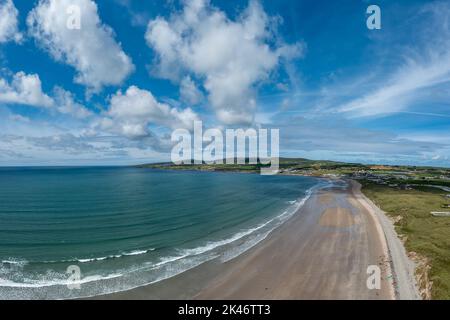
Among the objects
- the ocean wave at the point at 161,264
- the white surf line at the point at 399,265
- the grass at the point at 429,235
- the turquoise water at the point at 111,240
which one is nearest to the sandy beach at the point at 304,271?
the white surf line at the point at 399,265

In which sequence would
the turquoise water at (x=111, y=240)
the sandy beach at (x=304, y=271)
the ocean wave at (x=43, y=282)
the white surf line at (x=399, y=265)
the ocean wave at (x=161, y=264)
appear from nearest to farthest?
the white surf line at (x=399, y=265) < the sandy beach at (x=304, y=271) < the ocean wave at (x=43, y=282) < the ocean wave at (x=161, y=264) < the turquoise water at (x=111, y=240)

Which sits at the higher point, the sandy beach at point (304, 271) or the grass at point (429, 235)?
the grass at point (429, 235)

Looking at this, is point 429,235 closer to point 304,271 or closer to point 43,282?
point 304,271

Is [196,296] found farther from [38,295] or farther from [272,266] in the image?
[38,295]

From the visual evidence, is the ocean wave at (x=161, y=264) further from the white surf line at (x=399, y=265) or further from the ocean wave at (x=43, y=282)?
the white surf line at (x=399, y=265)

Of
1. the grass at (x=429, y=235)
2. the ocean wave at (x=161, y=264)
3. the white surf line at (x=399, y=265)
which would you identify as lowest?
the ocean wave at (x=161, y=264)

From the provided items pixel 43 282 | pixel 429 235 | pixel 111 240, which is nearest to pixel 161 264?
pixel 43 282

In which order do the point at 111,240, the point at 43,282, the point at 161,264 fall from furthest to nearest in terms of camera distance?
1. the point at 111,240
2. the point at 161,264
3. the point at 43,282

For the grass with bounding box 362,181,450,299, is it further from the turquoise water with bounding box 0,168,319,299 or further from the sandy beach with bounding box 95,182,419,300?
the turquoise water with bounding box 0,168,319,299
